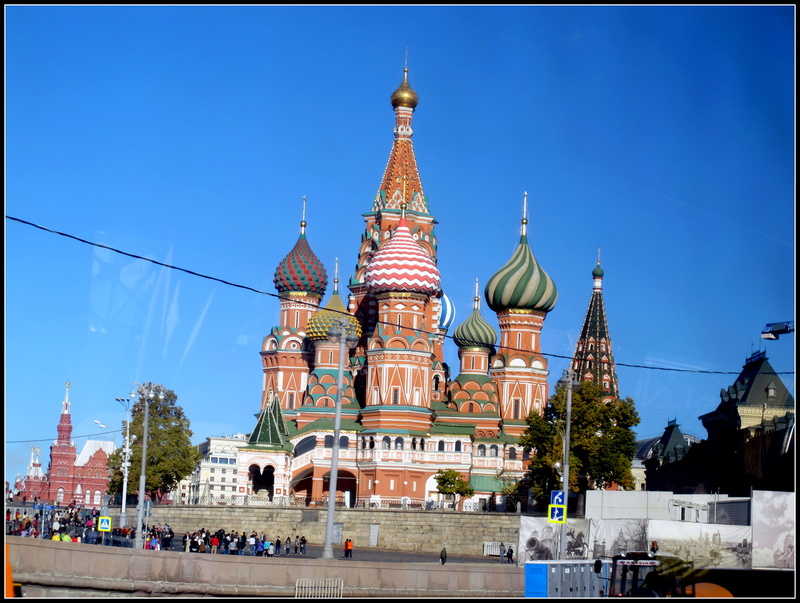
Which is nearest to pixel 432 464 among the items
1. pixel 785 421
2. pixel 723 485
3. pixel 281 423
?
pixel 281 423

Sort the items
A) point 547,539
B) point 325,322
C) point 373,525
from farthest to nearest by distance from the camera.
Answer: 1. point 325,322
2. point 373,525
3. point 547,539

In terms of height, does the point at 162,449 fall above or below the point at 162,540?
above

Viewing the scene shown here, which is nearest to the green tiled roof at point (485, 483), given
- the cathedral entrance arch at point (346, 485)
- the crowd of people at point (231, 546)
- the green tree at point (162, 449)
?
the cathedral entrance arch at point (346, 485)

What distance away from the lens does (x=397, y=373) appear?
76.1m

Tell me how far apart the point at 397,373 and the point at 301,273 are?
15539mm

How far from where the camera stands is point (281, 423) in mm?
79438

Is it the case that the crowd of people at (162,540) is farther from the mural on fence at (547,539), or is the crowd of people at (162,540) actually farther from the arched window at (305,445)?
the arched window at (305,445)

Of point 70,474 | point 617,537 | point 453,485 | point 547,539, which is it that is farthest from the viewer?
point 70,474

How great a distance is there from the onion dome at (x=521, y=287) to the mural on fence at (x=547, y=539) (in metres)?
49.1

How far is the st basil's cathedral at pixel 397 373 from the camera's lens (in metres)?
76.1

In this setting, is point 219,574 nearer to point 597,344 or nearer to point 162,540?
point 162,540

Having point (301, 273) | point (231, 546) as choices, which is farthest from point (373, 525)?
point (301, 273)

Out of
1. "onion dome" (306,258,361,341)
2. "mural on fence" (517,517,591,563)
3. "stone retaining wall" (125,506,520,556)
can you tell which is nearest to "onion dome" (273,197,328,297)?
"onion dome" (306,258,361,341)

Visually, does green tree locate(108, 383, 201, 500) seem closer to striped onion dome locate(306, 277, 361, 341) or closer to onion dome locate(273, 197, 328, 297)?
striped onion dome locate(306, 277, 361, 341)
